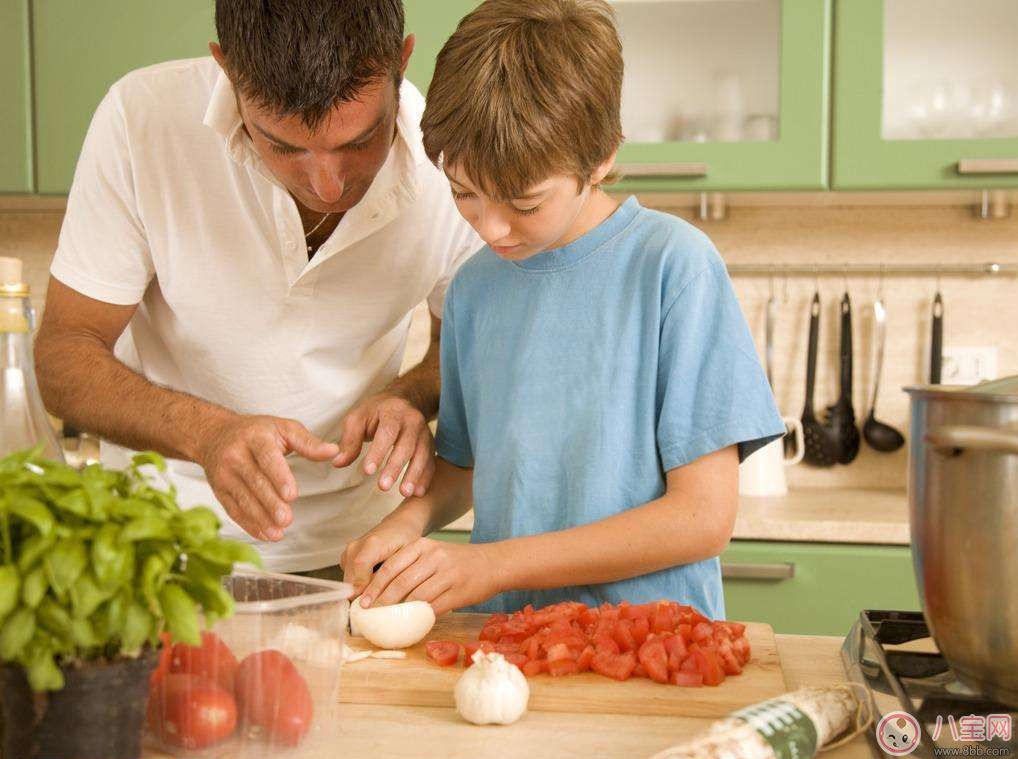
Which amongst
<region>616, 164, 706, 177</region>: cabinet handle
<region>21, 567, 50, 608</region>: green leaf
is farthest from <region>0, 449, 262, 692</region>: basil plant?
<region>616, 164, 706, 177</region>: cabinet handle

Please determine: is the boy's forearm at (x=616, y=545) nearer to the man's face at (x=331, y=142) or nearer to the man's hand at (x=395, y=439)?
the man's hand at (x=395, y=439)

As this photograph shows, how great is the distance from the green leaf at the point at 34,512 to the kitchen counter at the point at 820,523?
157 centimetres

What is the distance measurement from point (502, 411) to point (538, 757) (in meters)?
0.59

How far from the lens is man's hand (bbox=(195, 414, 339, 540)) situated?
1.11 metres

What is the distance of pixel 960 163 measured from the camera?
212 cm

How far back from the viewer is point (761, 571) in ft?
6.68

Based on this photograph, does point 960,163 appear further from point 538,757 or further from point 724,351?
point 538,757

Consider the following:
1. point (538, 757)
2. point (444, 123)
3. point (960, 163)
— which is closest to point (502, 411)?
point (444, 123)

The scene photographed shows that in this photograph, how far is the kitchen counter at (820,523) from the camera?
2031 mm

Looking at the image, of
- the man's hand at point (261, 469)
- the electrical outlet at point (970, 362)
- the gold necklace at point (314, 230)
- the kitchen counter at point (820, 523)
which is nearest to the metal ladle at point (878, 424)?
the electrical outlet at point (970, 362)

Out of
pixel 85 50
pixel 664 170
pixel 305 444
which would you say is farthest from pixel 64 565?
pixel 85 50

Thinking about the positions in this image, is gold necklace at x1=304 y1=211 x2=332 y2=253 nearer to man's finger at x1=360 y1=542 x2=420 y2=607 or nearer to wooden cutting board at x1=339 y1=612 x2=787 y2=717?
man's finger at x1=360 y1=542 x2=420 y2=607

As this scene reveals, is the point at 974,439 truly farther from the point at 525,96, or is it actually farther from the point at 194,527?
the point at 525,96

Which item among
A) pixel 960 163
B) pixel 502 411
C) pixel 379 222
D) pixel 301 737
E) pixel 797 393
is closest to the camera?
pixel 301 737
